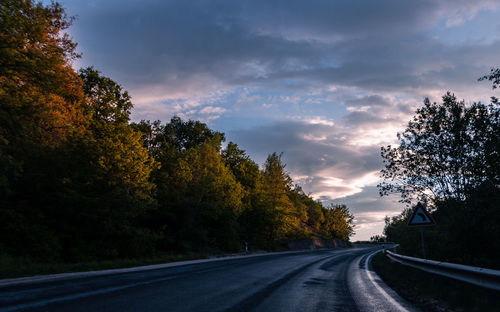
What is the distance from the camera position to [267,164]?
171 ft

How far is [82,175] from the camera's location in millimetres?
22250

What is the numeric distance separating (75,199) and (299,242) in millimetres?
44136

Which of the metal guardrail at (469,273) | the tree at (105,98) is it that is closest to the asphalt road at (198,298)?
the metal guardrail at (469,273)

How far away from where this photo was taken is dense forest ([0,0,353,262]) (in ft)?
44.6

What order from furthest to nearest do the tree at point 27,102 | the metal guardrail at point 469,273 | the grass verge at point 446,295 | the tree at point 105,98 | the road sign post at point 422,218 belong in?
the tree at point 105,98
the tree at point 27,102
the road sign post at point 422,218
the grass verge at point 446,295
the metal guardrail at point 469,273

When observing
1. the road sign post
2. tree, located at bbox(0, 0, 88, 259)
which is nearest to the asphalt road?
the road sign post

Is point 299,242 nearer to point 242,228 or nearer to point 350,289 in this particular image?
point 242,228

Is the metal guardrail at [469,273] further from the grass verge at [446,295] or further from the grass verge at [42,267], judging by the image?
the grass verge at [42,267]

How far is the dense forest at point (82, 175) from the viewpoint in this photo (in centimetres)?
1361

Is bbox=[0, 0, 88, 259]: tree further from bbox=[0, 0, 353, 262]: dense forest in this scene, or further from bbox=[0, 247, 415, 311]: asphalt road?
bbox=[0, 247, 415, 311]: asphalt road

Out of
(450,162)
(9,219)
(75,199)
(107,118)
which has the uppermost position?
(107,118)

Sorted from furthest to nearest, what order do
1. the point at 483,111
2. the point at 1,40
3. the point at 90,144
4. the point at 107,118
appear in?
the point at 107,118, the point at 90,144, the point at 483,111, the point at 1,40

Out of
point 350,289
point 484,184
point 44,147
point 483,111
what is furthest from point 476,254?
point 44,147

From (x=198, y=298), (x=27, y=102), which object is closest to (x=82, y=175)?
(x=27, y=102)
